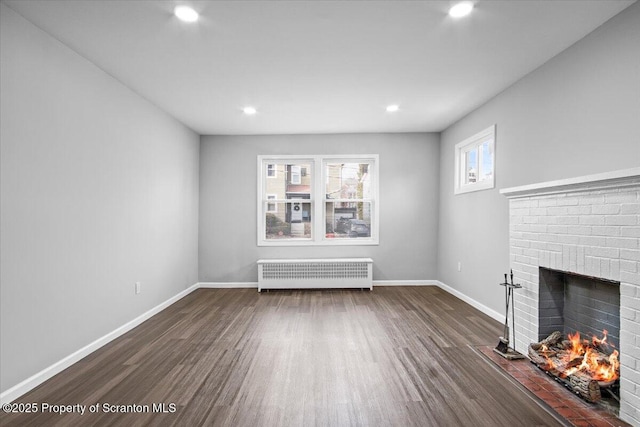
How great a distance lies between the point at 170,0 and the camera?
2131mm

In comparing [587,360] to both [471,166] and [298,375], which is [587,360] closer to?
[298,375]

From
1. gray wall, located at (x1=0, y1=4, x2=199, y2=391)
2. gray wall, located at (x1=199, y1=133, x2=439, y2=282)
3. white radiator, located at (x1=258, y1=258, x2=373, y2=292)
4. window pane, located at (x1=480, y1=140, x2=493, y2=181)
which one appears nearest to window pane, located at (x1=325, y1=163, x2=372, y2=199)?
gray wall, located at (x1=199, y1=133, x2=439, y2=282)

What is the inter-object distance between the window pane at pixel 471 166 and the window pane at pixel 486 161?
15 centimetres

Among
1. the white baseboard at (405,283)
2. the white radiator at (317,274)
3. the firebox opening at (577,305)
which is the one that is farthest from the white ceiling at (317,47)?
the white baseboard at (405,283)

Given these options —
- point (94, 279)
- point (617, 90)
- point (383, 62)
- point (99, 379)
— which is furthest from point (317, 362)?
point (617, 90)

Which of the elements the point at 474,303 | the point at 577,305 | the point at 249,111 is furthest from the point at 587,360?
the point at 249,111

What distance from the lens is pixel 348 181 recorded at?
18.8 feet

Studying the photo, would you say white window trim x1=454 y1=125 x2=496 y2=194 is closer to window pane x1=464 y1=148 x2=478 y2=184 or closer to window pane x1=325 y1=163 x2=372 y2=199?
window pane x1=464 y1=148 x2=478 y2=184

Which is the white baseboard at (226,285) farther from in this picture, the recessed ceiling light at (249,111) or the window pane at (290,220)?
the recessed ceiling light at (249,111)

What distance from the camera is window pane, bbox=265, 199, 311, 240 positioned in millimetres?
5738

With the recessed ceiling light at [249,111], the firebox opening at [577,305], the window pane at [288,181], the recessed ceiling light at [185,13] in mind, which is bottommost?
the firebox opening at [577,305]

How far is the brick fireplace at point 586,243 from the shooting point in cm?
189

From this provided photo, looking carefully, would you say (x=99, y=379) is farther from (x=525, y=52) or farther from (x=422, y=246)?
(x=422, y=246)

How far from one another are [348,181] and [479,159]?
6.91 feet
